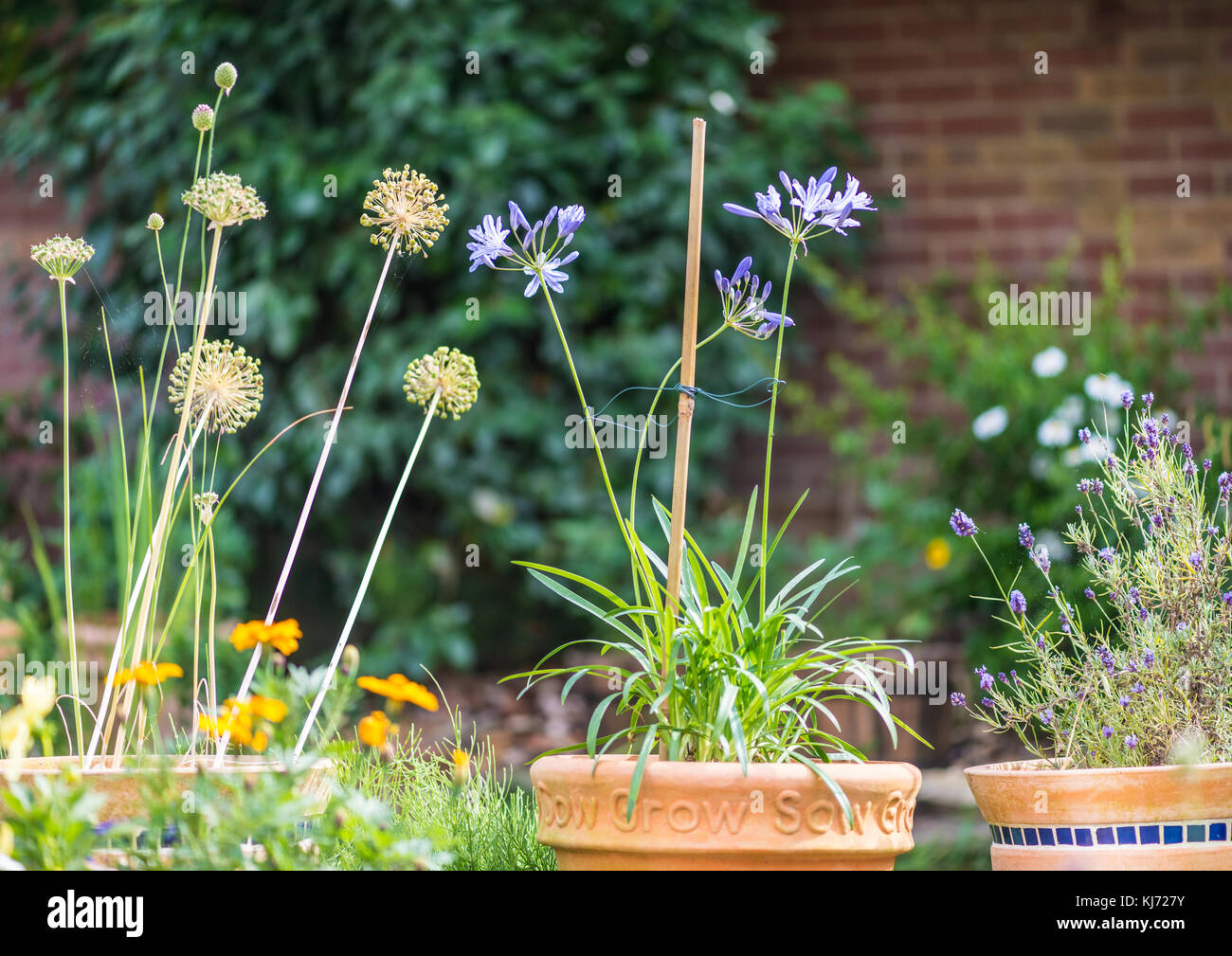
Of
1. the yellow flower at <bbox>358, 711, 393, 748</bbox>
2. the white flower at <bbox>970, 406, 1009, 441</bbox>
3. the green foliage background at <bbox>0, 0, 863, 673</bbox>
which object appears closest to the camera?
the yellow flower at <bbox>358, 711, 393, 748</bbox>

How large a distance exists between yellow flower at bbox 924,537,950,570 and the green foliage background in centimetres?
66

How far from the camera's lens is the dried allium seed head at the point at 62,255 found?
4.53 ft

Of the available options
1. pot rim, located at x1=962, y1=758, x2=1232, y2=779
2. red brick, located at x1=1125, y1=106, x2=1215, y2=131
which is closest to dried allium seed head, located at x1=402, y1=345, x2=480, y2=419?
pot rim, located at x1=962, y1=758, x2=1232, y2=779

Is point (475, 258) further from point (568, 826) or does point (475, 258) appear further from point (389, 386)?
point (389, 386)

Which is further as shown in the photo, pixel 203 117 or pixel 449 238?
pixel 449 238

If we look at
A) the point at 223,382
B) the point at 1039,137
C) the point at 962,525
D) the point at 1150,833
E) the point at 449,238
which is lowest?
the point at 1150,833

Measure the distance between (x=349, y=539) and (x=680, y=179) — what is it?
1484 mm

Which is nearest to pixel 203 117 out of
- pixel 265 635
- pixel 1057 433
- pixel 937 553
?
pixel 265 635

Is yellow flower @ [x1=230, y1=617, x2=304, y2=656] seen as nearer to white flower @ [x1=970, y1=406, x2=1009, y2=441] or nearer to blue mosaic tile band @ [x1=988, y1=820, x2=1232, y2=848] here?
blue mosaic tile band @ [x1=988, y1=820, x2=1232, y2=848]

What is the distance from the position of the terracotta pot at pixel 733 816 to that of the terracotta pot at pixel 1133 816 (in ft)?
0.45

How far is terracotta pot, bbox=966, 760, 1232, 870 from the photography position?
3.96 feet

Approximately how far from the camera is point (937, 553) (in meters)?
3.51

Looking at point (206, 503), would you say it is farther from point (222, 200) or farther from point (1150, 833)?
point (1150, 833)

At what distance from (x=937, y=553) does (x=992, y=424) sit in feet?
1.34
